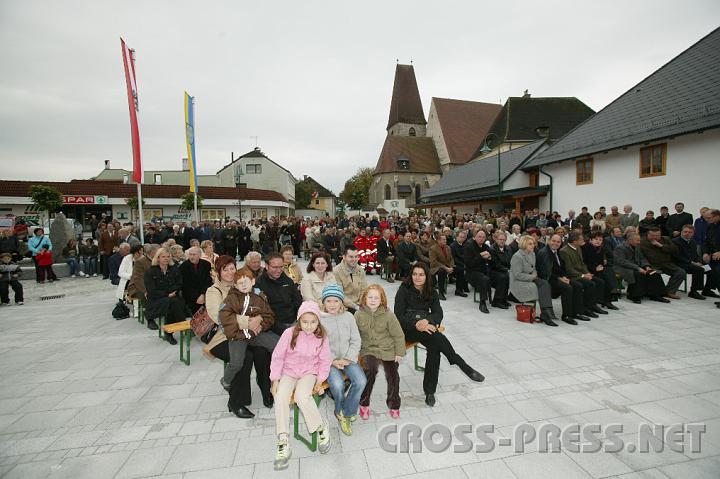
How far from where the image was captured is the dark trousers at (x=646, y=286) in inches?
295

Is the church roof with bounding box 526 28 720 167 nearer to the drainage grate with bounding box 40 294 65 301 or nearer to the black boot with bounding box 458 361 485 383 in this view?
the black boot with bounding box 458 361 485 383

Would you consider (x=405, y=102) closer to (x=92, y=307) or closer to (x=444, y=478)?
(x=92, y=307)

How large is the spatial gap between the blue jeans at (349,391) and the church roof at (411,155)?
51301 millimetres

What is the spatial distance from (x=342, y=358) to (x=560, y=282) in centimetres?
493

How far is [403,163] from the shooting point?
2115 inches

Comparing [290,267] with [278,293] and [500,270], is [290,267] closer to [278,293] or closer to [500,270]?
[278,293]

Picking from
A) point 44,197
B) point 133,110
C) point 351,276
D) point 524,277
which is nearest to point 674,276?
point 524,277

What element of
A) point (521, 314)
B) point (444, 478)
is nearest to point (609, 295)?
point (521, 314)

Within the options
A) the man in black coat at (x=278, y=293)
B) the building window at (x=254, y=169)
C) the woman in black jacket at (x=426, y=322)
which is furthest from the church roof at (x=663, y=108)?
the building window at (x=254, y=169)

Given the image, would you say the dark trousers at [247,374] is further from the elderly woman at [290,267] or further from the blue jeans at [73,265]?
the blue jeans at [73,265]

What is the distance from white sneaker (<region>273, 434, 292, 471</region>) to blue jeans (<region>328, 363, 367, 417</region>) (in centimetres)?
60

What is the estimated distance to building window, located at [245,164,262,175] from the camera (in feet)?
157

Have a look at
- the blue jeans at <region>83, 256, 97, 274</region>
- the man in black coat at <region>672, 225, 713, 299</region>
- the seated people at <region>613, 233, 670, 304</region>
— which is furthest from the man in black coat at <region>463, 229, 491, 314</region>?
the blue jeans at <region>83, 256, 97, 274</region>

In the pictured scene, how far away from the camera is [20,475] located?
9.32ft
